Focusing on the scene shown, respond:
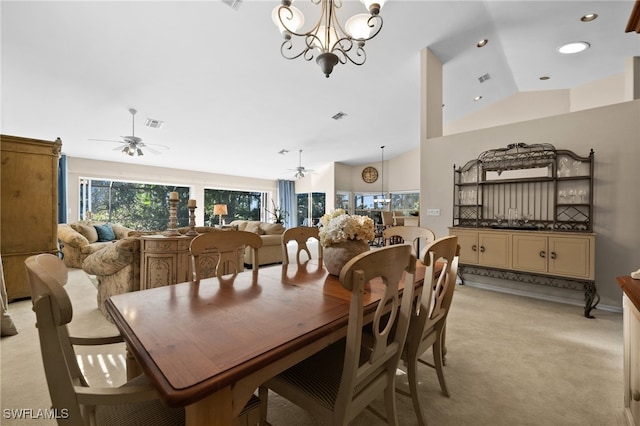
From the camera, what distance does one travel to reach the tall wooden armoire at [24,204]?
9.55 ft

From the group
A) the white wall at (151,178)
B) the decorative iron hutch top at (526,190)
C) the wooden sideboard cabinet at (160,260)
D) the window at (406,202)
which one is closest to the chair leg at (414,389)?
the wooden sideboard cabinet at (160,260)

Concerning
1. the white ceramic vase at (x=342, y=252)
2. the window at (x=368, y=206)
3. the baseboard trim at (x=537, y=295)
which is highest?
the window at (x=368, y=206)

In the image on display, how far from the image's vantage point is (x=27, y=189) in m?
3.02

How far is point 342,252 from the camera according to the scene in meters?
1.49

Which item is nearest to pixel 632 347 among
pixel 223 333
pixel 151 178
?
pixel 223 333

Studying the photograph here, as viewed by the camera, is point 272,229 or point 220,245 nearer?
point 220,245

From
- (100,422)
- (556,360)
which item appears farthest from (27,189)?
(556,360)

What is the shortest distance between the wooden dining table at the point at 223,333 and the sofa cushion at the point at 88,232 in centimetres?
567

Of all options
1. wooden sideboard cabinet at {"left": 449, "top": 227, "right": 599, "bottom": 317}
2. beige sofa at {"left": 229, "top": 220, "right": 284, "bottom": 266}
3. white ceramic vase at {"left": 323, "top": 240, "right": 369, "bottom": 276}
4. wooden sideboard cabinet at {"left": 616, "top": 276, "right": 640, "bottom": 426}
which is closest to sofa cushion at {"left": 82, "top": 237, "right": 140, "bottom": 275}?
white ceramic vase at {"left": 323, "top": 240, "right": 369, "bottom": 276}

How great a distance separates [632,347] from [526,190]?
8.98 ft

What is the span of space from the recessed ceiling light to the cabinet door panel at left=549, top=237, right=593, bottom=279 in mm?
2972

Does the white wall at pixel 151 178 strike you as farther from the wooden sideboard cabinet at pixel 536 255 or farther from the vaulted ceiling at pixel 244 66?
the wooden sideboard cabinet at pixel 536 255

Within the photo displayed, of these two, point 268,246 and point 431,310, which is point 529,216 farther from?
point 268,246

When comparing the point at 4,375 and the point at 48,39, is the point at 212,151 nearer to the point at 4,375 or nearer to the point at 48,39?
the point at 48,39
